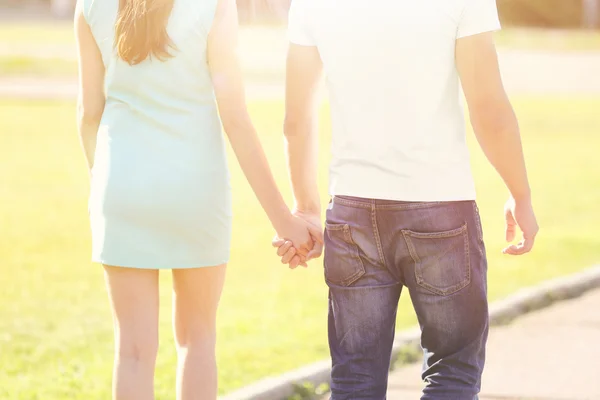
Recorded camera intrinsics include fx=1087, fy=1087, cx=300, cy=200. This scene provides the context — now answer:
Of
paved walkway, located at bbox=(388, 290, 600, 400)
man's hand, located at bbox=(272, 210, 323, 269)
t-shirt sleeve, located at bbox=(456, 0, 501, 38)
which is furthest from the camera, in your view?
paved walkway, located at bbox=(388, 290, 600, 400)

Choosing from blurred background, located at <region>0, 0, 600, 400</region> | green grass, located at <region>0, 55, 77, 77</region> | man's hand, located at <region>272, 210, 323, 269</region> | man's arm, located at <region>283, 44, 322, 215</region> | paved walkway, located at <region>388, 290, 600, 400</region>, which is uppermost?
man's arm, located at <region>283, 44, 322, 215</region>

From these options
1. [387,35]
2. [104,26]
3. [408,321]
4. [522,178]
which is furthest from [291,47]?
[408,321]

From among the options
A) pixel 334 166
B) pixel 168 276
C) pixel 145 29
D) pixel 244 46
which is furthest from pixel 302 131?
pixel 244 46

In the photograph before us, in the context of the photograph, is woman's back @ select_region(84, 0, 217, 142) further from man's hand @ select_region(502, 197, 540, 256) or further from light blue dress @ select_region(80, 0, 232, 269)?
man's hand @ select_region(502, 197, 540, 256)

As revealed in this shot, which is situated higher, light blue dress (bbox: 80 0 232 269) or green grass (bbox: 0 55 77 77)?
light blue dress (bbox: 80 0 232 269)

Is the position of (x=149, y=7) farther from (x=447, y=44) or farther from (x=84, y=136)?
(x=447, y=44)

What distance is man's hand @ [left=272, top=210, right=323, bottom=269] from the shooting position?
3.29m

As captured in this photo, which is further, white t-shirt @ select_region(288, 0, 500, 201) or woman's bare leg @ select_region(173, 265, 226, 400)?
woman's bare leg @ select_region(173, 265, 226, 400)

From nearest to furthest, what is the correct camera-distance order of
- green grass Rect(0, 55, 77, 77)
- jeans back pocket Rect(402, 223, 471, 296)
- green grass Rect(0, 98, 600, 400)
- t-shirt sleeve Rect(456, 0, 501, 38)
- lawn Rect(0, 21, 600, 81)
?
t-shirt sleeve Rect(456, 0, 501, 38)
jeans back pocket Rect(402, 223, 471, 296)
green grass Rect(0, 98, 600, 400)
green grass Rect(0, 55, 77, 77)
lawn Rect(0, 21, 600, 81)

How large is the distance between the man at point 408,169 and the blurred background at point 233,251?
1.38ft

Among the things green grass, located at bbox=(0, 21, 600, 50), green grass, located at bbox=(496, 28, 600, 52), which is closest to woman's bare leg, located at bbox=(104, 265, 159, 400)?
green grass, located at bbox=(0, 21, 600, 50)

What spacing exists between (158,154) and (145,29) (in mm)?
359

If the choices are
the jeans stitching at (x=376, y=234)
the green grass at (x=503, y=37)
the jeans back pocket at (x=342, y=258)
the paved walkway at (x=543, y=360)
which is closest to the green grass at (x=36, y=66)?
the green grass at (x=503, y=37)

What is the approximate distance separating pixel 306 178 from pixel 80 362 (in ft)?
8.34
